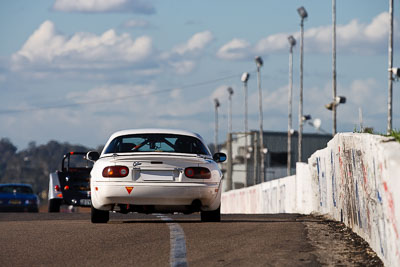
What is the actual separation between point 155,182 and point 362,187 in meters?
3.95

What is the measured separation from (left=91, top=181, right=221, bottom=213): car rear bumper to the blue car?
20.8 metres

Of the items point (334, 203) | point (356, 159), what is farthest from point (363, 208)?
point (334, 203)

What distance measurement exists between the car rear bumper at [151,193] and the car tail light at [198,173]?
0.12m

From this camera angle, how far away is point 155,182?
14336 millimetres

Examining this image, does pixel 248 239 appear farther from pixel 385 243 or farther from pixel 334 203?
pixel 334 203

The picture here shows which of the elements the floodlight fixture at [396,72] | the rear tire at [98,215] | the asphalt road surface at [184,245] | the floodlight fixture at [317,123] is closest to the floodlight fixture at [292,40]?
the floodlight fixture at [317,123]

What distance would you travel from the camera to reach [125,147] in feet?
50.3

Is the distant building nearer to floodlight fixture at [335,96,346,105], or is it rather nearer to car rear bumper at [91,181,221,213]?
floodlight fixture at [335,96,346,105]

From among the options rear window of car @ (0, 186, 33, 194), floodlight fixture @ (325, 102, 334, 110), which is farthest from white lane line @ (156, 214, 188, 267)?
floodlight fixture @ (325, 102, 334, 110)

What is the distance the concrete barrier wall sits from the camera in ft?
28.2

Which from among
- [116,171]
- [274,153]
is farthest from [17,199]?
[274,153]

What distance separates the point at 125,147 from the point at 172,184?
133cm

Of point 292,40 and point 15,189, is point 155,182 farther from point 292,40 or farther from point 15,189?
point 292,40

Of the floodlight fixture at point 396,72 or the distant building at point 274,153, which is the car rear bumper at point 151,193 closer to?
the floodlight fixture at point 396,72
